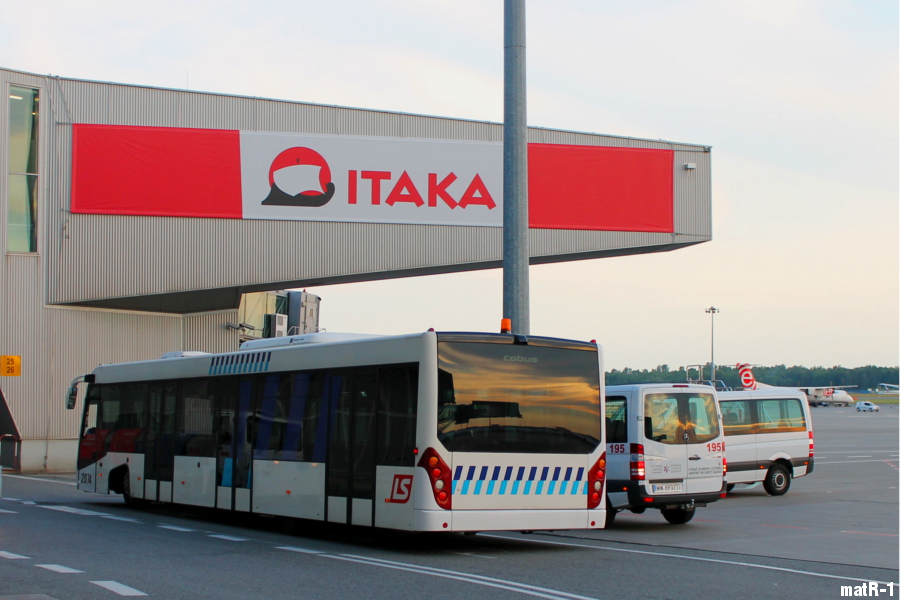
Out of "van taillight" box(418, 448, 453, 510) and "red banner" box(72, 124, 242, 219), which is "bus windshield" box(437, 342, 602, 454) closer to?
"van taillight" box(418, 448, 453, 510)

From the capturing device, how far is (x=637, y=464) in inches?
590

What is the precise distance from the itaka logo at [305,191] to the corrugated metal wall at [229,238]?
668 mm

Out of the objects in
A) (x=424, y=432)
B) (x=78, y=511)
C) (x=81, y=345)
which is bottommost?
(x=78, y=511)

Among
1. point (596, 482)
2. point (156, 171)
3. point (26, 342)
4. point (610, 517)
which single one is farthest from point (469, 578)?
point (26, 342)

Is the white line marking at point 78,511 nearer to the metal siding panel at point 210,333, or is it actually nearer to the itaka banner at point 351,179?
the itaka banner at point 351,179

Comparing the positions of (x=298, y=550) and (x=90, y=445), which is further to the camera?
(x=90, y=445)

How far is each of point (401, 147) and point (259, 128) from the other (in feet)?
13.7

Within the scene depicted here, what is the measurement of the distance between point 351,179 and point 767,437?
14008 mm

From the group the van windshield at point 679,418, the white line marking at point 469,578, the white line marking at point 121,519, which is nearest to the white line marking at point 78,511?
the white line marking at point 121,519

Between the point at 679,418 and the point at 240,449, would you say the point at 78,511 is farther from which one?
the point at 679,418

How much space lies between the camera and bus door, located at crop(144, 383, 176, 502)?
16816mm

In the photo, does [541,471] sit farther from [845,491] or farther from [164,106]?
[164,106]

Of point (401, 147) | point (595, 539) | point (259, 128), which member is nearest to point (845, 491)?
point (595, 539)

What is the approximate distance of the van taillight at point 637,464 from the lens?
1495cm
